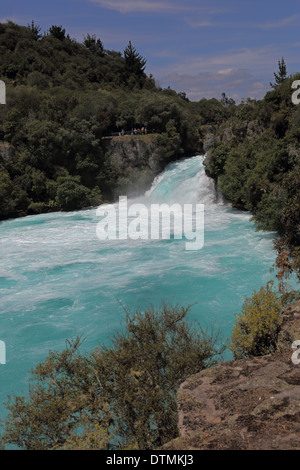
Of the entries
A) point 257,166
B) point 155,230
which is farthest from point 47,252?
point 257,166

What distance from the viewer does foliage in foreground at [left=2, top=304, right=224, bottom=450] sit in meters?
8.73

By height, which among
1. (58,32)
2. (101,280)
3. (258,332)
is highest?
(58,32)

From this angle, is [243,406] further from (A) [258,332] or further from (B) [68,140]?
(B) [68,140]

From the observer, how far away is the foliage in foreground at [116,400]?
8.73 metres

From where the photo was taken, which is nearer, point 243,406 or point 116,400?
point 243,406

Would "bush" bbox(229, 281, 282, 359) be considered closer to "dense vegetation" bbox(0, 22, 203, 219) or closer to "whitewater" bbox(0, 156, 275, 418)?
"whitewater" bbox(0, 156, 275, 418)

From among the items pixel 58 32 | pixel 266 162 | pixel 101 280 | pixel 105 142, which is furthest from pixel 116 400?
pixel 58 32

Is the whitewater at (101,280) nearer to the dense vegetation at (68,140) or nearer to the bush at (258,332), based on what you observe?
the bush at (258,332)

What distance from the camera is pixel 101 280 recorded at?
2284 cm

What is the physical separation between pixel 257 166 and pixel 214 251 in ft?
31.0

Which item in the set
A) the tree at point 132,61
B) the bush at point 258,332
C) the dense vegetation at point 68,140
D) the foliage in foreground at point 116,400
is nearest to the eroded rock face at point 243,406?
the bush at point 258,332

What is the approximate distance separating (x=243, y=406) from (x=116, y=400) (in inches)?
126

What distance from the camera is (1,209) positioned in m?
40.3

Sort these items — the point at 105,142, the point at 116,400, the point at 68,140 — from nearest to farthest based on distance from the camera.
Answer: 1. the point at 116,400
2. the point at 68,140
3. the point at 105,142
